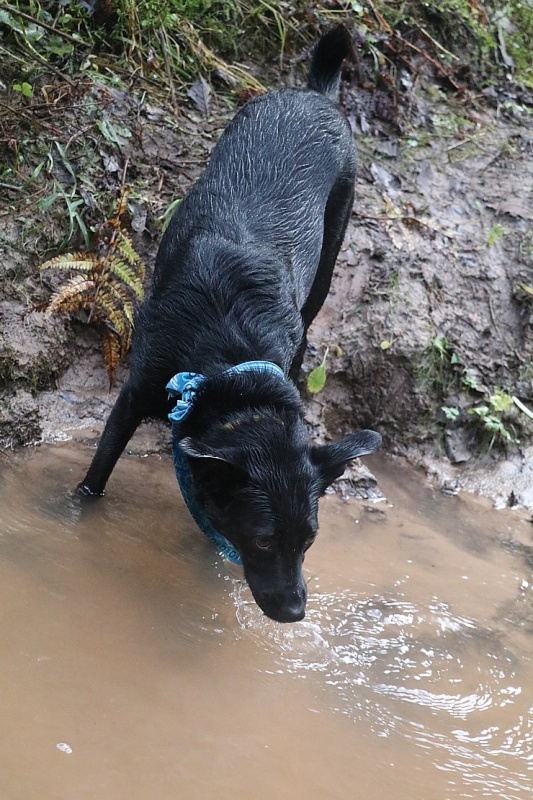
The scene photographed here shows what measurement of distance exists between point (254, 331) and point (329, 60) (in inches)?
85.8

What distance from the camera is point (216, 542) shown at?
3.20 metres

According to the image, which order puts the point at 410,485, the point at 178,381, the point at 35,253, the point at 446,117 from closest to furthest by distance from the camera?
the point at 178,381, the point at 35,253, the point at 410,485, the point at 446,117

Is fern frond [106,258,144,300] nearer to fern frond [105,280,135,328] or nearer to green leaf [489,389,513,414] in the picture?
fern frond [105,280,135,328]

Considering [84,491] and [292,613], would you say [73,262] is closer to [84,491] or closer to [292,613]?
[84,491]

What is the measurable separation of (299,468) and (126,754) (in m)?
1.17

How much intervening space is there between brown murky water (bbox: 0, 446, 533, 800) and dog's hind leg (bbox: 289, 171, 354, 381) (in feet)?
4.04

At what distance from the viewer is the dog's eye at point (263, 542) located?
2.86 meters

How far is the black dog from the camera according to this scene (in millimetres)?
2861

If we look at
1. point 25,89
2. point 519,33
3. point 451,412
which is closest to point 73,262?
point 25,89

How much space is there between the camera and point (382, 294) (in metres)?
5.11

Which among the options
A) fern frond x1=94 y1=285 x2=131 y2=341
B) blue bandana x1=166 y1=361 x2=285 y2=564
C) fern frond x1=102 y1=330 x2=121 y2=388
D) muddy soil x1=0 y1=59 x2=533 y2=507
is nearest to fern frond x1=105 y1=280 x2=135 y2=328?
fern frond x1=94 y1=285 x2=131 y2=341

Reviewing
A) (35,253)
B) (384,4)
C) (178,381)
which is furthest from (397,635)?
(384,4)

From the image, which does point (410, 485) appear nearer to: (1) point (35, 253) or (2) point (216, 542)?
(2) point (216, 542)

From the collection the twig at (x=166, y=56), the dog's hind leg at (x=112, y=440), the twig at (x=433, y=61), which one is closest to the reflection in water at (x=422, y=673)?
the dog's hind leg at (x=112, y=440)
